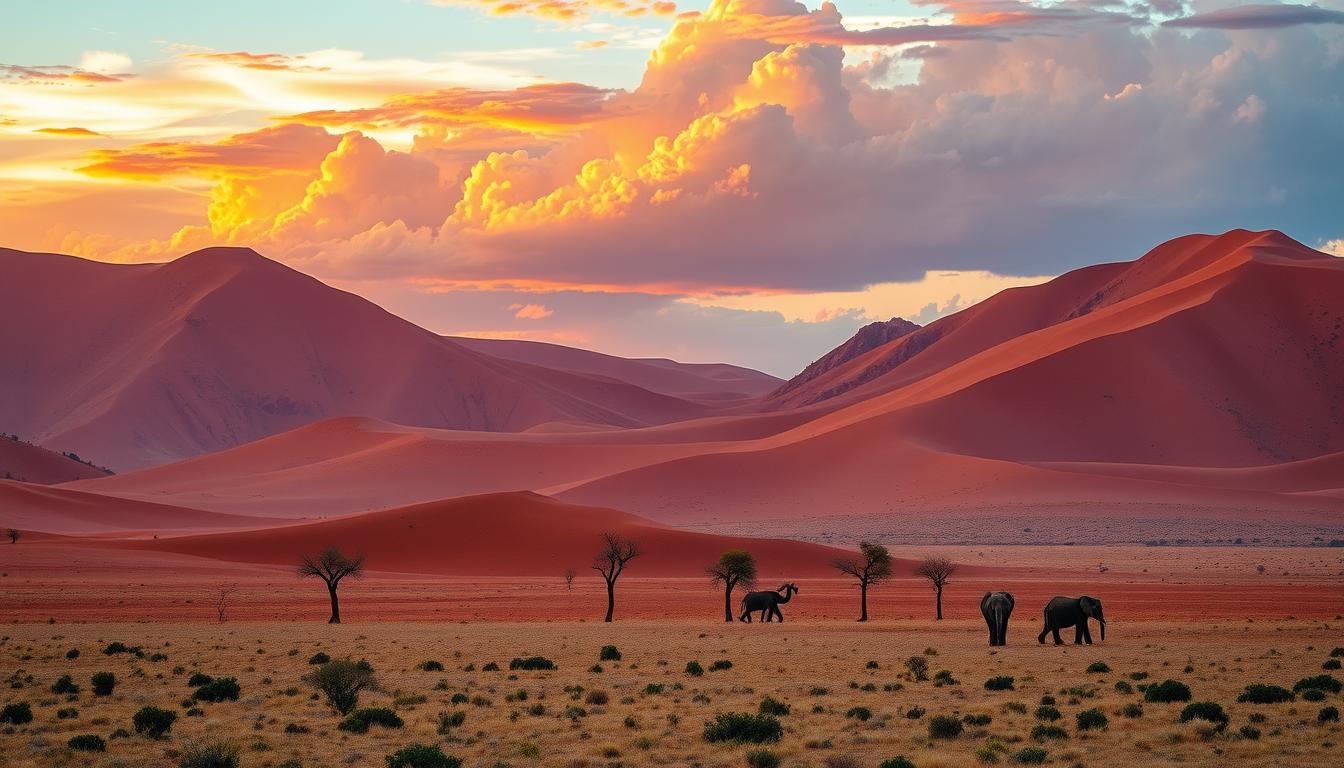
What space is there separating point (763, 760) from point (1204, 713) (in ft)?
23.0

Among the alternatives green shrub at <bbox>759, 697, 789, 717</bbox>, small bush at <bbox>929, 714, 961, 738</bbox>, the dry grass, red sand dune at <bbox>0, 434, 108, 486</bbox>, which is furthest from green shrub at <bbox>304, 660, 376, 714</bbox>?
red sand dune at <bbox>0, 434, 108, 486</bbox>

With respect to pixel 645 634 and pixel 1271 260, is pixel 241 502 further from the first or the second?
pixel 1271 260

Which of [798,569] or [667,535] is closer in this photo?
[798,569]

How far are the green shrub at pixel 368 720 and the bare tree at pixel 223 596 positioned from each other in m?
24.4

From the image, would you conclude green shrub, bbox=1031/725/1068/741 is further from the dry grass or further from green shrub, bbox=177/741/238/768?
green shrub, bbox=177/741/238/768

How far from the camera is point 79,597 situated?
49.9 metres

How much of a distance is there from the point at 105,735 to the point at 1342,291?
152 metres

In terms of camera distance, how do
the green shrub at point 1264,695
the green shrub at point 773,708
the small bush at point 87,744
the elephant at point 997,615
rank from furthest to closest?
the elephant at point 997,615
the green shrub at point 1264,695
the green shrub at point 773,708
the small bush at point 87,744

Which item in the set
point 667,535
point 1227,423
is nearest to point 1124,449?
point 1227,423

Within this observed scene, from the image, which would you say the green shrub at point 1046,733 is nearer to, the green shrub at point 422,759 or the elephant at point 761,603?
the green shrub at point 422,759

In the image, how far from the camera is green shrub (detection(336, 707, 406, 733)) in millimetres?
19453

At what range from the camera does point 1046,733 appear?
18156 mm

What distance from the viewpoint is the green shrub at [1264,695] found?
21.0m

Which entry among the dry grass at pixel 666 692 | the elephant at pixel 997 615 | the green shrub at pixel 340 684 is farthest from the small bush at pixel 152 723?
the elephant at pixel 997 615
